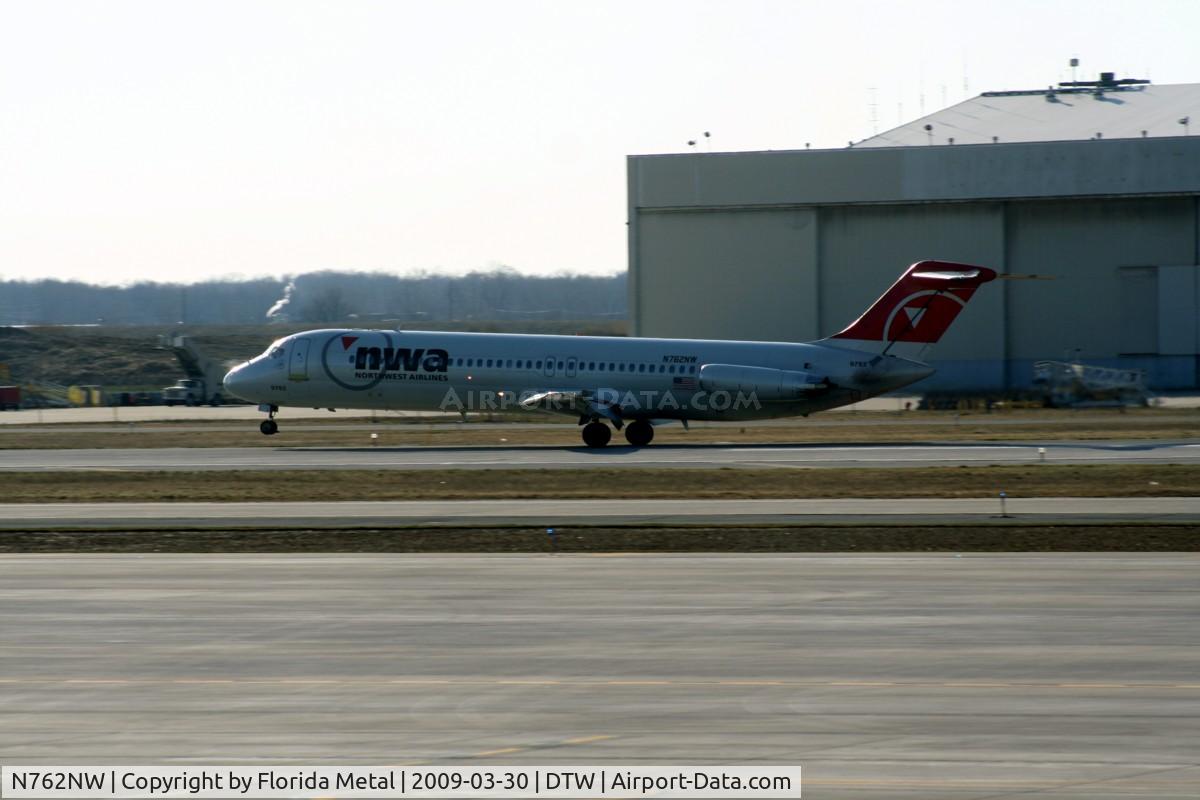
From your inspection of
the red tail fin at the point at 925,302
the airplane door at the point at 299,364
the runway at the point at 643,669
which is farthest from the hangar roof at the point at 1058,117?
the runway at the point at 643,669

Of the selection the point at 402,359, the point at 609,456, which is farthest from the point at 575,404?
the point at 402,359

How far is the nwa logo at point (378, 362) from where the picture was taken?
45.6m

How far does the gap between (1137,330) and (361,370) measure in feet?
154

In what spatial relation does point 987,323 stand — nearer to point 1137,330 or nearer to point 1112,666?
point 1137,330

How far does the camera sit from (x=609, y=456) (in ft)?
135

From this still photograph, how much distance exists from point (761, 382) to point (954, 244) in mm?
34215

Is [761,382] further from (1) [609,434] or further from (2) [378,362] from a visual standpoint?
(2) [378,362]

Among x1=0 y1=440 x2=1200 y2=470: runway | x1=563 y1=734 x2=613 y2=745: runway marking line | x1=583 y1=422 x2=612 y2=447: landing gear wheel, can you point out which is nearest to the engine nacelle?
x1=0 y1=440 x2=1200 y2=470: runway

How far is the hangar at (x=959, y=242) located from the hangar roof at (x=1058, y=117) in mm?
1159

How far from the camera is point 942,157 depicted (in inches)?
2945

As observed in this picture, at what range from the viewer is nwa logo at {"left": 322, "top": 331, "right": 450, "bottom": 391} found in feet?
150

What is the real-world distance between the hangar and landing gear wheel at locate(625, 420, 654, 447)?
3007 centimetres

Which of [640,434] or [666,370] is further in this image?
[640,434]

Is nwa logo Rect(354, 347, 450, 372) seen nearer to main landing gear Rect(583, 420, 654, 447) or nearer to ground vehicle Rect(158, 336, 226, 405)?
main landing gear Rect(583, 420, 654, 447)
